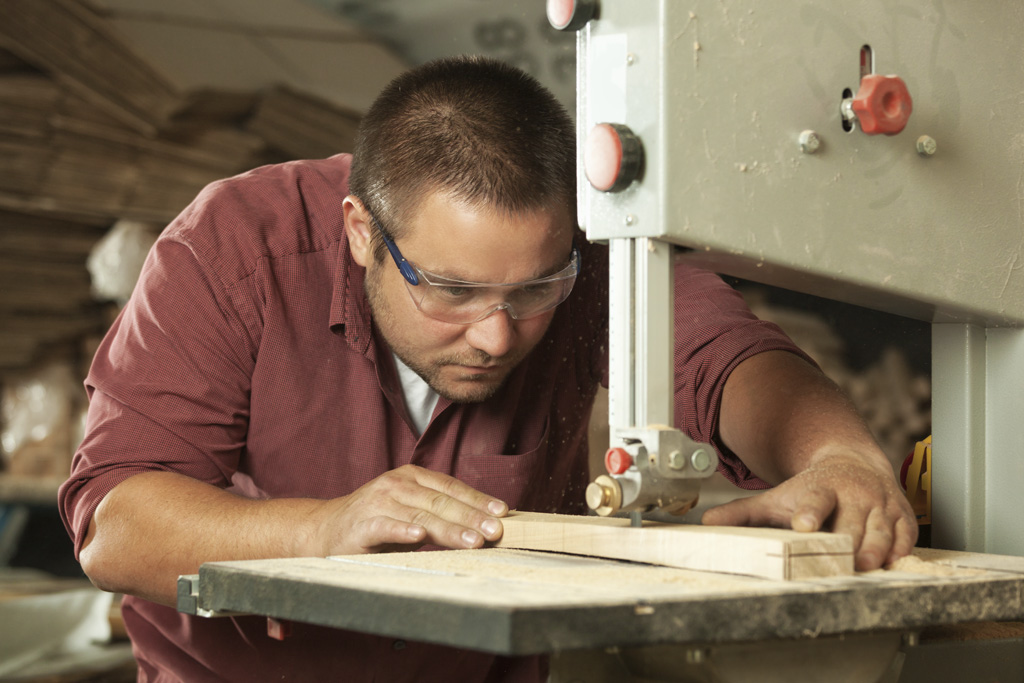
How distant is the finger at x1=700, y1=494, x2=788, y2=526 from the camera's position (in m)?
1.22

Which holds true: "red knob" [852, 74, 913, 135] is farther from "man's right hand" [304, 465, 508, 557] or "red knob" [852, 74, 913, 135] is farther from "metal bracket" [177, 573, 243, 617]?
"metal bracket" [177, 573, 243, 617]

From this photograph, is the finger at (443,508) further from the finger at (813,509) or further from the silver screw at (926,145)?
the silver screw at (926,145)

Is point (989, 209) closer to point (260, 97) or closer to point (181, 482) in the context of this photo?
point (181, 482)

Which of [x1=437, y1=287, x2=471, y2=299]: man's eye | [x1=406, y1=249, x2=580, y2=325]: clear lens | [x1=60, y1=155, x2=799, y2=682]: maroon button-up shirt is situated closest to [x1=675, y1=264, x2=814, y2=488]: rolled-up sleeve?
[x1=60, y1=155, x2=799, y2=682]: maroon button-up shirt

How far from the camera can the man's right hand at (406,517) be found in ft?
4.18

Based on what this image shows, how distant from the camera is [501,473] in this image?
190 centimetres

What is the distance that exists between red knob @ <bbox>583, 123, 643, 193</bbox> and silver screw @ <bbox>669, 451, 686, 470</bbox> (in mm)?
264

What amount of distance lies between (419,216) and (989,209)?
2.63 feet

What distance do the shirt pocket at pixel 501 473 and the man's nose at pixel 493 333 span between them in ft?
0.89

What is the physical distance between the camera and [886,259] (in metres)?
A: 1.18

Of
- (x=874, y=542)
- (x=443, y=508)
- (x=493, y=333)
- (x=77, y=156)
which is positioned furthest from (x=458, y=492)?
(x=77, y=156)

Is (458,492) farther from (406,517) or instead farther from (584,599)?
(584,599)

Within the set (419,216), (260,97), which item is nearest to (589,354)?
(419,216)

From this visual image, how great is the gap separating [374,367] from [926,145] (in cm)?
97
